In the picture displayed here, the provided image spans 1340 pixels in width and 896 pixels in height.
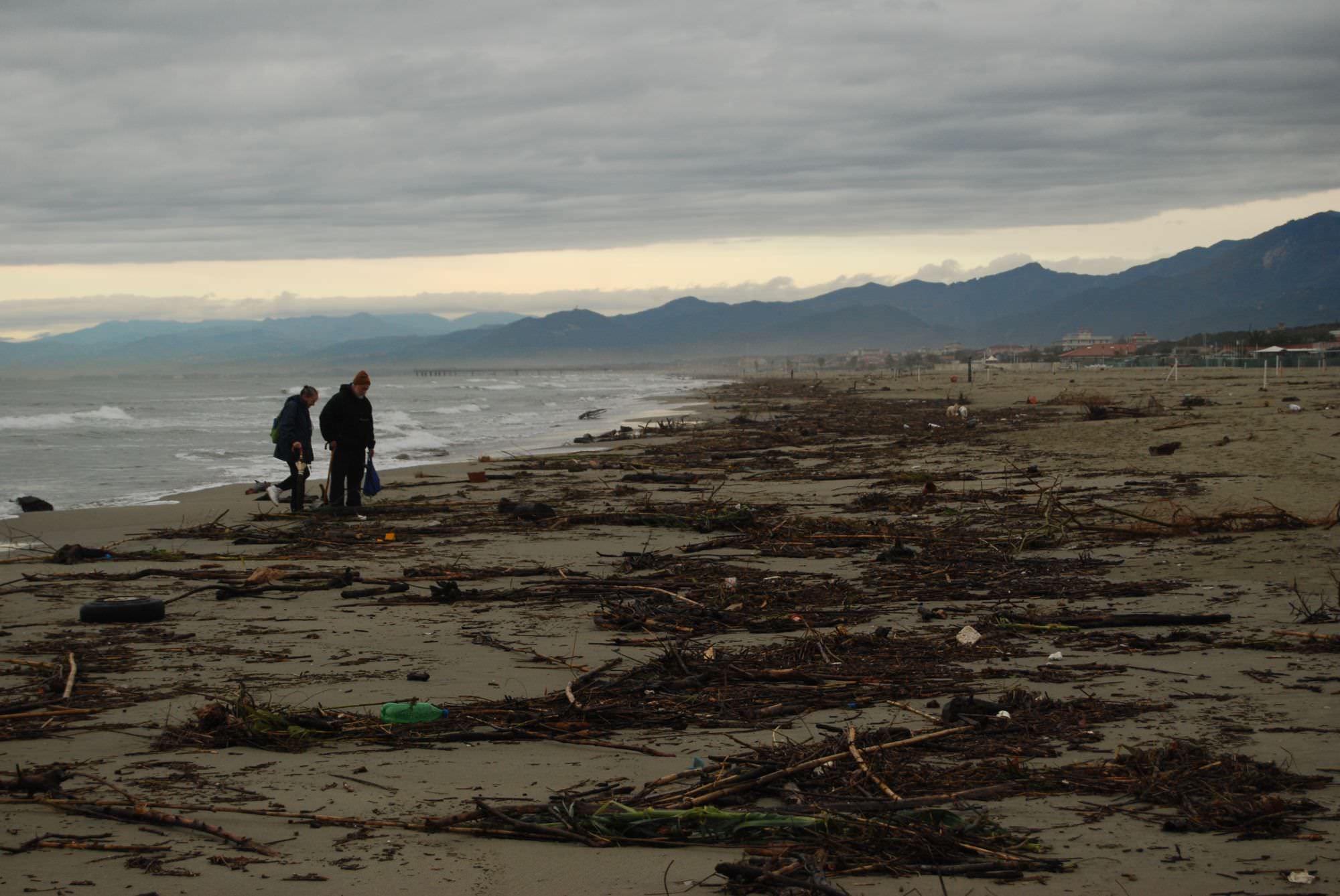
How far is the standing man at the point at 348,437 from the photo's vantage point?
515 inches

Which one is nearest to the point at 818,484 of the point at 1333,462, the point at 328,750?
the point at 1333,462

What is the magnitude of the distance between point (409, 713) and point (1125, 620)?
13.7 ft

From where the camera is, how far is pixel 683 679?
5582mm

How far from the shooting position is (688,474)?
16781 mm

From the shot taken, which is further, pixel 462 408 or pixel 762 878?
pixel 462 408

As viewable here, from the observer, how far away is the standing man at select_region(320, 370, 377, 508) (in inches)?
515

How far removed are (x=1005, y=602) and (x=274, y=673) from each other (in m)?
4.68

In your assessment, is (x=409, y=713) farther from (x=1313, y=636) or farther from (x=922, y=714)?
(x=1313, y=636)

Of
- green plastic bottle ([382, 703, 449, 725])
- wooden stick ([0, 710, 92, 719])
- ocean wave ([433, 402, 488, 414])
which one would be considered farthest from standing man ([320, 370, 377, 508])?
ocean wave ([433, 402, 488, 414])

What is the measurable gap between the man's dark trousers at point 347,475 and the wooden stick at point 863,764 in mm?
10017

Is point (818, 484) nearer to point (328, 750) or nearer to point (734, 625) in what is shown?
point (734, 625)

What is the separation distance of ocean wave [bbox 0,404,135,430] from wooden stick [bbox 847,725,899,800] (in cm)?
4341

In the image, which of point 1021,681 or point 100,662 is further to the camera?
point 100,662

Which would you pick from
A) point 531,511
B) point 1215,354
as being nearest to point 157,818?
point 531,511
